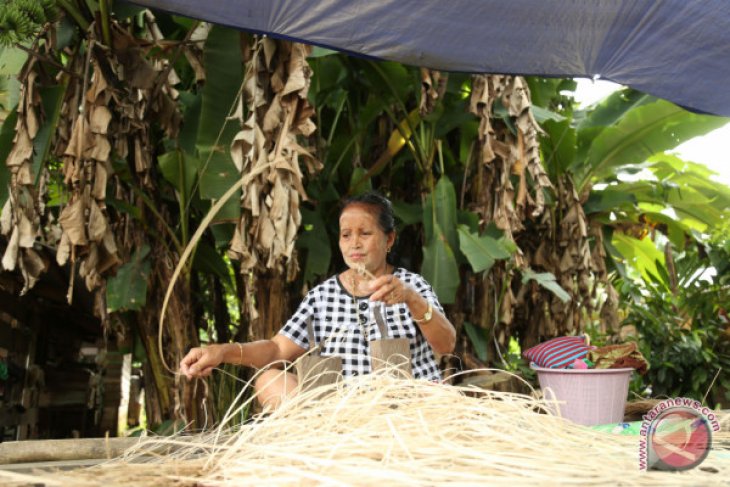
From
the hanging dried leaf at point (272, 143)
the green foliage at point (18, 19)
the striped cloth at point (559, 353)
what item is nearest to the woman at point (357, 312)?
the hanging dried leaf at point (272, 143)

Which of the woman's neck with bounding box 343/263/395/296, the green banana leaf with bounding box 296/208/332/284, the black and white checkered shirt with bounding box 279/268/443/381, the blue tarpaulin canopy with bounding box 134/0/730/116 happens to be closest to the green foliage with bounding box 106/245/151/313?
the green banana leaf with bounding box 296/208/332/284

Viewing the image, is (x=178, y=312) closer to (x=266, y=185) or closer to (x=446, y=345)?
(x=266, y=185)

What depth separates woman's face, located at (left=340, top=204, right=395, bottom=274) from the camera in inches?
91.6

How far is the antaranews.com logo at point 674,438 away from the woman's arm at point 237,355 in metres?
1.05

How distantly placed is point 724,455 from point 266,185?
1.78 meters

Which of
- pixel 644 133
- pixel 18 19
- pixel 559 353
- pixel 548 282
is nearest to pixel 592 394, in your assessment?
pixel 559 353

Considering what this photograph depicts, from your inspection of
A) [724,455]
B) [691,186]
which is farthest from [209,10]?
[691,186]

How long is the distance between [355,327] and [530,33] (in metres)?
1.02

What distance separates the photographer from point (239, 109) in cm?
258

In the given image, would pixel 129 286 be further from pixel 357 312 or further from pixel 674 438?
pixel 674 438

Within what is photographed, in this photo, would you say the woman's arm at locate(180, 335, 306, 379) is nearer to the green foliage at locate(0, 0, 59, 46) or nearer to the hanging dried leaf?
the hanging dried leaf

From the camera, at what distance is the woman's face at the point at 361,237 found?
233 centimetres

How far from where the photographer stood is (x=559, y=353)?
95.6 inches

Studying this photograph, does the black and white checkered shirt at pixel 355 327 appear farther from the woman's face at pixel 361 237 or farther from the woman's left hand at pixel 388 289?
the woman's left hand at pixel 388 289
